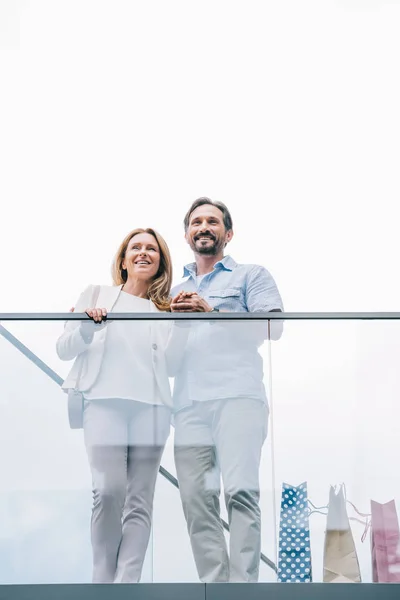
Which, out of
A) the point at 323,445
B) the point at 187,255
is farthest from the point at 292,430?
the point at 187,255

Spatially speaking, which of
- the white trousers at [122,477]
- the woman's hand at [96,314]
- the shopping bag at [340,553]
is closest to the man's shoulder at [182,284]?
the woman's hand at [96,314]

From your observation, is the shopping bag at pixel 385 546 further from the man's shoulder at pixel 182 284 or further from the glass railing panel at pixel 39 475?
the man's shoulder at pixel 182 284

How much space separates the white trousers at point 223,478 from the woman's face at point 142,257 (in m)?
0.67

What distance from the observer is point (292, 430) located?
414 cm

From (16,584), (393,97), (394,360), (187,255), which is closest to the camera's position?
(16,584)

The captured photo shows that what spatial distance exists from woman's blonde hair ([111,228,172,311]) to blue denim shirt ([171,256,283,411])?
7cm

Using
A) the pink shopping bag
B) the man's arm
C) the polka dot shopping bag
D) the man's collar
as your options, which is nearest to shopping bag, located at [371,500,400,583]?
the pink shopping bag

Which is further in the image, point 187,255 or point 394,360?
point 187,255

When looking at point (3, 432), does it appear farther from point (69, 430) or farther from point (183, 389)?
point (183, 389)

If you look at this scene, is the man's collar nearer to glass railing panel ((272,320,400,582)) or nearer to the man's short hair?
the man's short hair

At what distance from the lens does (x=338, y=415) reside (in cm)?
418

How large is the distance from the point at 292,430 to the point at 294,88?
7.34 m

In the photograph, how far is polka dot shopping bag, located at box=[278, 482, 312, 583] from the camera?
13.0 feet

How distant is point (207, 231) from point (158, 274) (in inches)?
11.9
